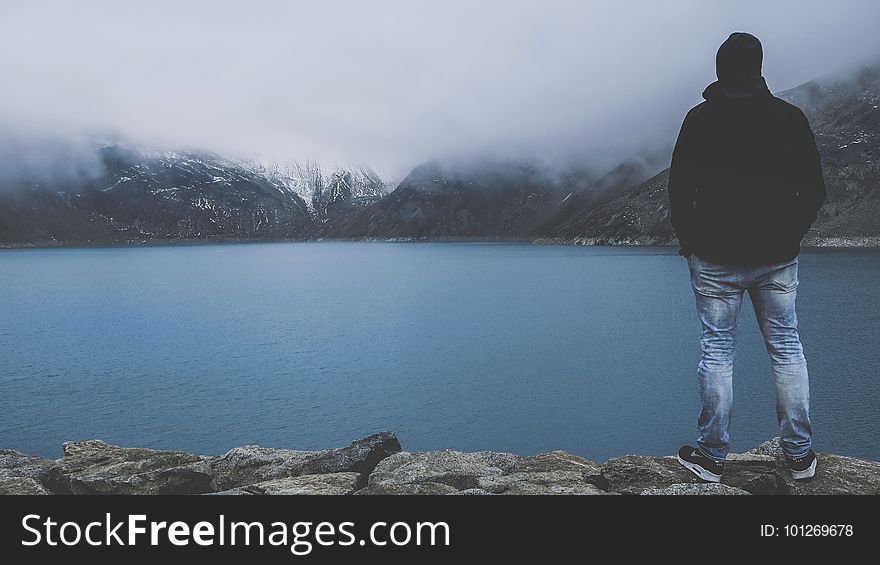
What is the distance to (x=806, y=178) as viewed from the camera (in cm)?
596

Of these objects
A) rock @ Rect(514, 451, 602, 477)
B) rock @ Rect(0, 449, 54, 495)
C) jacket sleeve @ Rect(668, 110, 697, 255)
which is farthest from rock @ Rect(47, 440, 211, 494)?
jacket sleeve @ Rect(668, 110, 697, 255)

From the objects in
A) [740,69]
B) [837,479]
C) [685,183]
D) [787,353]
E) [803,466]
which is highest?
[740,69]

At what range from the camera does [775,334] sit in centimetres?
632

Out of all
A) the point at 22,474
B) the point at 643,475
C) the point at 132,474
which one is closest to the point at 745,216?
the point at 643,475

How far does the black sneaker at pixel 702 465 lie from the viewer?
22.0ft

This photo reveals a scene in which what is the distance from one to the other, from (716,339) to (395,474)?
4.86 meters

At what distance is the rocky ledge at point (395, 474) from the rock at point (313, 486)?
0.01 meters

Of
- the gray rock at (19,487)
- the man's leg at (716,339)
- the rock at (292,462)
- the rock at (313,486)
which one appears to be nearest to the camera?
the man's leg at (716,339)

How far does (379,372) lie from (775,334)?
31573 mm

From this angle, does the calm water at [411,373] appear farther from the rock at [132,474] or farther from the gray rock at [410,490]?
the gray rock at [410,490]

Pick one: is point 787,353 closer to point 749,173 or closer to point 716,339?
point 716,339

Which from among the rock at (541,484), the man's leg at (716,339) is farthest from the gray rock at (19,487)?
the man's leg at (716,339)
